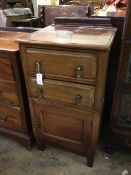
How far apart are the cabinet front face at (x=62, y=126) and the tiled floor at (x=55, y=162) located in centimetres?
16

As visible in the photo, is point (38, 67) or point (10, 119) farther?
point (10, 119)

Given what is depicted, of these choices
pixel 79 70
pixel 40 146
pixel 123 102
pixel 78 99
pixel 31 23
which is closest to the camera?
pixel 79 70

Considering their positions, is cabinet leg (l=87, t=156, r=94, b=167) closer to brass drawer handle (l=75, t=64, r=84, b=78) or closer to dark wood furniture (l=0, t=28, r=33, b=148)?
dark wood furniture (l=0, t=28, r=33, b=148)

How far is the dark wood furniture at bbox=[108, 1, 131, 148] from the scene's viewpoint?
0.95 m

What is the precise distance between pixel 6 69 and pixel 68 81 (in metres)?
0.42

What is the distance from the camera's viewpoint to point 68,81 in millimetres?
983

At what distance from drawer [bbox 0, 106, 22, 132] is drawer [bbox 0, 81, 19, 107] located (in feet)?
0.24

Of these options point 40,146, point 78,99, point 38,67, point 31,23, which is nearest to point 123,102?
point 78,99

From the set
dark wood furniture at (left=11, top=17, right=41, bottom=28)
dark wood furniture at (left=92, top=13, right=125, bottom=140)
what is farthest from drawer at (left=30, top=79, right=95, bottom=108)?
dark wood furniture at (left=11, top=17, right=41, bottom=28)

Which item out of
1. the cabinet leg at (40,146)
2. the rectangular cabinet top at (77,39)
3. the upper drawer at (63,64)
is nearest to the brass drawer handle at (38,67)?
the upper drawer at (63,64)

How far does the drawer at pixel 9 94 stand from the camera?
1.18m

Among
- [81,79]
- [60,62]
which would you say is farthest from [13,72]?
[81,79]

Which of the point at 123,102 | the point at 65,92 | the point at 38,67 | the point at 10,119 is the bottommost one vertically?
the point at 10,119

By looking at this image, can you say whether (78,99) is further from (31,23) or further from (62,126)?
(31,23)
